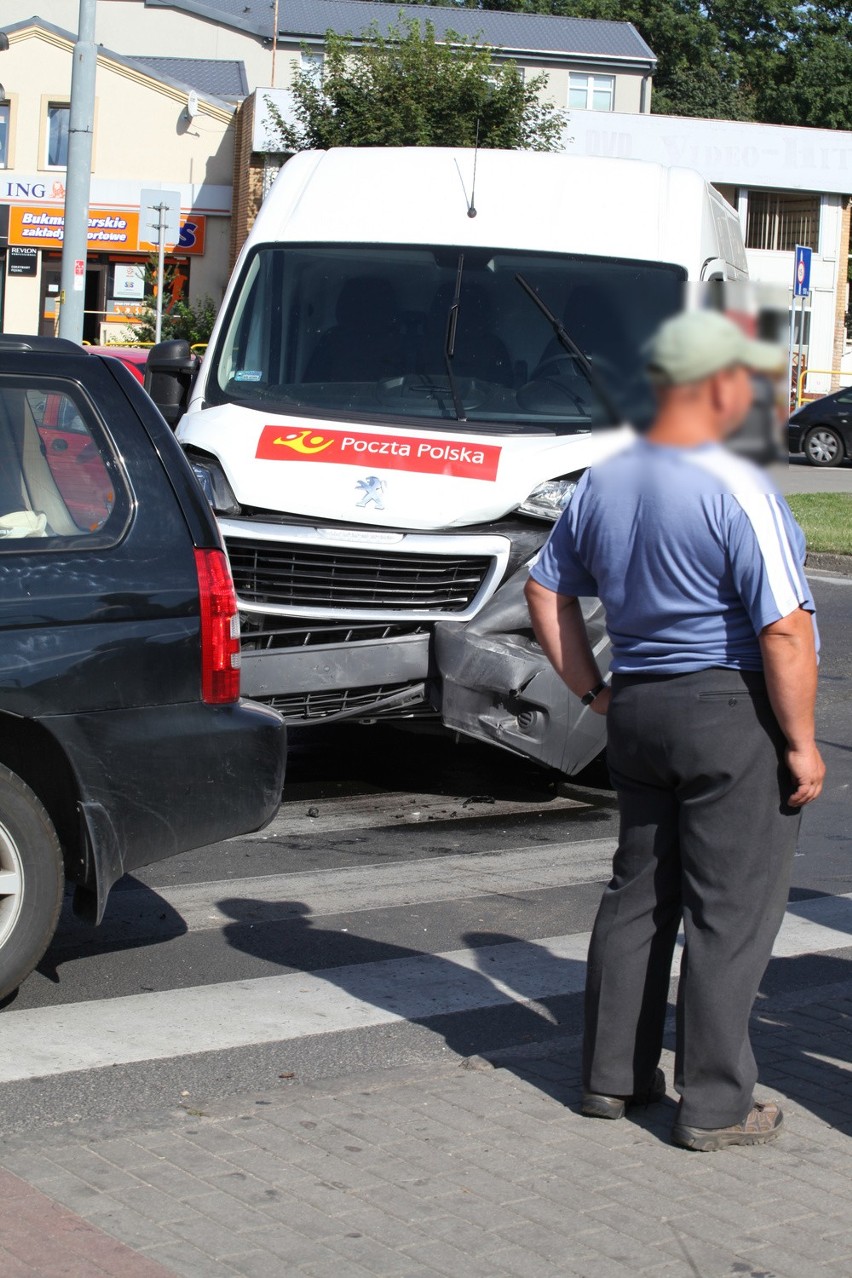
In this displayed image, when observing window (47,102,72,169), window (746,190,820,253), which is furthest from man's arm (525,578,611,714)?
window (47,102,72,169)

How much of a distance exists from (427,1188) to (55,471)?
7.28 ft

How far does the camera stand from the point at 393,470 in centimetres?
661

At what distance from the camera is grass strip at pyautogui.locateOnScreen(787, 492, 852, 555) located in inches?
658

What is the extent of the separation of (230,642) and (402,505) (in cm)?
191

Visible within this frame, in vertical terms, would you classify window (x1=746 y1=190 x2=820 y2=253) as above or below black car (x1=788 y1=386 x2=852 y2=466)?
below

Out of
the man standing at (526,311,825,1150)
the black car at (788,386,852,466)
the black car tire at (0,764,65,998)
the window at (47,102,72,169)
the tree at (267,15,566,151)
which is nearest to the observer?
the man standing at (526,311,825,1150)

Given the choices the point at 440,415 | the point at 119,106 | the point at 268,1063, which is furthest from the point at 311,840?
the point at 119,106

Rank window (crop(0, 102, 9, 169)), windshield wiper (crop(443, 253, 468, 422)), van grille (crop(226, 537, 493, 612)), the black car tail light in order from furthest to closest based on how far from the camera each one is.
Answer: window (crop(0, 102, 9, 169)), windshield wiper (crop(443, 253, 468, 422)), van grille (crop(226, 537, 493, 612)), the black car tail light

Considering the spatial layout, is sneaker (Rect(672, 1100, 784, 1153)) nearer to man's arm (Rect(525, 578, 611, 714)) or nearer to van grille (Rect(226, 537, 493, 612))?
man's arm (Rect(525, 578, 611, 714))

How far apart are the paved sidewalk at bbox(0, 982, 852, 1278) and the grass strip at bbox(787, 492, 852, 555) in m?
13.1

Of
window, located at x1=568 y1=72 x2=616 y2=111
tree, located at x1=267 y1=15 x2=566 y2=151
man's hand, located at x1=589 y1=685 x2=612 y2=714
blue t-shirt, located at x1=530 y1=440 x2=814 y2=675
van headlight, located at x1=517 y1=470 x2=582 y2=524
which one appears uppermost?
window, located at x1=568 y1=72 x2=616 y2=111

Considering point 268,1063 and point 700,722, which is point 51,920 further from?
point 700,722

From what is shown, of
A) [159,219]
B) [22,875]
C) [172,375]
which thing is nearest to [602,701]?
[22,875]

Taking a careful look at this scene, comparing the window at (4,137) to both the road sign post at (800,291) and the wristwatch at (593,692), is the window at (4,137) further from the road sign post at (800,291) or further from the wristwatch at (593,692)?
the road sign post at (800,291)
